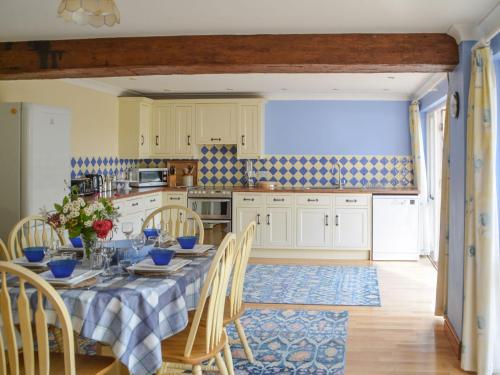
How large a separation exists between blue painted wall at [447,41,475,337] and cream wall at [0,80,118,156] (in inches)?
153

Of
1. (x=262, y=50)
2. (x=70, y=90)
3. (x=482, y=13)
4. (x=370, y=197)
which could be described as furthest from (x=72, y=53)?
(x=370, y=197)

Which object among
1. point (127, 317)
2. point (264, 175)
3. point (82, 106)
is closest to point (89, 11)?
point (127, 317)

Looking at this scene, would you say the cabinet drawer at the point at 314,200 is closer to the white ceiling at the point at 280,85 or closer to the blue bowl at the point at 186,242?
the white ceiling at the point at 280,85

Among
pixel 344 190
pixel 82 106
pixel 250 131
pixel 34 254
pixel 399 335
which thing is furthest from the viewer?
pixel 250 131

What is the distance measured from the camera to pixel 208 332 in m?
2.50

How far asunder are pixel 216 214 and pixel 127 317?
4.85m

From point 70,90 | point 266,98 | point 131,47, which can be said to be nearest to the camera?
point 131,47

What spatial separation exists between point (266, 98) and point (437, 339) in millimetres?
4528

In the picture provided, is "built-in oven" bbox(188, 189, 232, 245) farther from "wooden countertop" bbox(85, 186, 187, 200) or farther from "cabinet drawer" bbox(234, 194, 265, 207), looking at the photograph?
"wooden countertop" bbox(85, 186, 187, 200)

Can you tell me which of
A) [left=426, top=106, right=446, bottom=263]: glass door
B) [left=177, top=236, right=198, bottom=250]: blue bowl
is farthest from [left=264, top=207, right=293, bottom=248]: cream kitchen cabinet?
[left=177, top=236, right=198, bottom=250]: blue bowl

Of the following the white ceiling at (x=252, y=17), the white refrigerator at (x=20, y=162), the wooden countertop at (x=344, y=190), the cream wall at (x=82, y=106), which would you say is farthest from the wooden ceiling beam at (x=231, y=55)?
the wooden countertop at (x=344, y=190)

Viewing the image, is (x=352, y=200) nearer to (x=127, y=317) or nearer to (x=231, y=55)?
(x=231, y=55)

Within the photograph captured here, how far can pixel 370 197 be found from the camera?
22.6 ft

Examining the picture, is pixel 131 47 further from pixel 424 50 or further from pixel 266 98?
pixel 266 98
